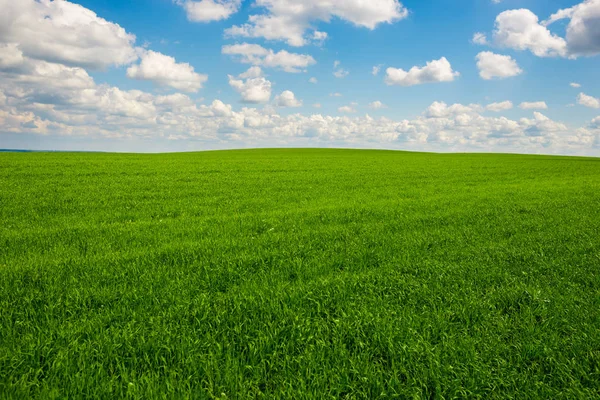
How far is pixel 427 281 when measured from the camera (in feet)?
20.0

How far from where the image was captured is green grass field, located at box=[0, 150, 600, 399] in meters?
3.66

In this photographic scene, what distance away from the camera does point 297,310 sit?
16.4 feet

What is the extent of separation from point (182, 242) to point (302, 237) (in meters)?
2.97

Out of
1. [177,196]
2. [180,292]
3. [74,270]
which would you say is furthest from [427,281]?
[177,196]

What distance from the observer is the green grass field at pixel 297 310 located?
3658mm

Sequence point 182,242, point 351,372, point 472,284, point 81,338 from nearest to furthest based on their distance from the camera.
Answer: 1. point 351,372
2. point 81,338
3. point 472,284
4. point 182,242

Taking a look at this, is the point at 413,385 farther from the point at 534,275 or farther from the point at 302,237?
the point at 302,237

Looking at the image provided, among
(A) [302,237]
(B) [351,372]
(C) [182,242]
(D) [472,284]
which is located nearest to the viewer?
(B) [351,372]

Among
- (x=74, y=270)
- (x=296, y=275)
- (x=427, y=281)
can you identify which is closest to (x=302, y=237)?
(x=296, y=275)

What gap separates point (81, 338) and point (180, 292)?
146 cm

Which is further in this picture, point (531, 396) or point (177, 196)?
point (177, 196)

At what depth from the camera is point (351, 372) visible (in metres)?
3.83

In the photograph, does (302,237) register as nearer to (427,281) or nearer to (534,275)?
(427,281)

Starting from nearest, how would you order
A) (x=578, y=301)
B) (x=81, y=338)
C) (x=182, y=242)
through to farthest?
(x=81, y=338)
(x=578, y=301)
(x=182, y=242)
